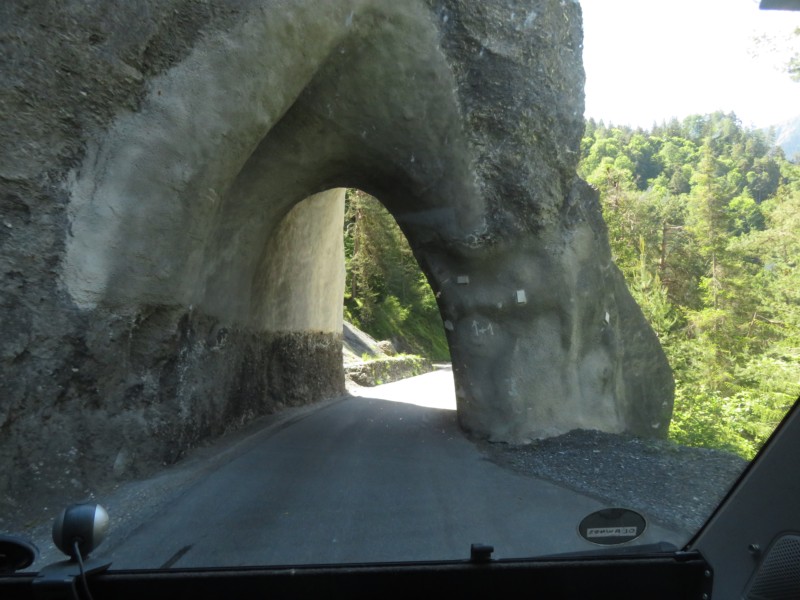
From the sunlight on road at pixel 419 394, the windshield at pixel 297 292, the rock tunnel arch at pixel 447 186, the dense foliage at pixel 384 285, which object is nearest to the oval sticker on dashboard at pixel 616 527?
the windshield at pixel 297 292

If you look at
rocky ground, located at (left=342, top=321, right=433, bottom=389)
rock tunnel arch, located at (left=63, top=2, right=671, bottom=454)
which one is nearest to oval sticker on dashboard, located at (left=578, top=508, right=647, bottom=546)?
rock tunnel arch, located at (left=63, top=2, right=671, bottom=454)

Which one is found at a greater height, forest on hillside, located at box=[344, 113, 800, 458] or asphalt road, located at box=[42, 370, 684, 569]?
forest on hillside, located at box=[344, 113, 800, 458]

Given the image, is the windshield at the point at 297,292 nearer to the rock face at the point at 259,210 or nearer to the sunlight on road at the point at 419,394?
the rock face at the point at 259,210

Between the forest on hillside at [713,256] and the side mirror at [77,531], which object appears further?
the forest on hillside at [713,256]

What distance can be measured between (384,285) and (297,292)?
2670cm

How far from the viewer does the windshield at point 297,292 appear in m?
5.11

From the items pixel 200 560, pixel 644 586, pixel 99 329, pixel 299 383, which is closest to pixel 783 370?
pixel 644 586

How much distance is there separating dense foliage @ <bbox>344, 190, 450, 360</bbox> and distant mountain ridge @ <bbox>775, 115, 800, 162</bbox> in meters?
30.2

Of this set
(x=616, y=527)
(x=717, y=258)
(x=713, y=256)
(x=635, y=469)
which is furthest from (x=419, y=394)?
(x=616, y=527)

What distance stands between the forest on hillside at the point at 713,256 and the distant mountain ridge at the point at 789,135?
0.12 metres

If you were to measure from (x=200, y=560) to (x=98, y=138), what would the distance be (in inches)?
172

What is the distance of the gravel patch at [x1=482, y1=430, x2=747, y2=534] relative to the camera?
5367 millimetres

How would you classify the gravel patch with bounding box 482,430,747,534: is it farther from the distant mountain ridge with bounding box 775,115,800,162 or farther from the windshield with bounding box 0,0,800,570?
the distant mountain ridge with bounding box 775,115,800,162

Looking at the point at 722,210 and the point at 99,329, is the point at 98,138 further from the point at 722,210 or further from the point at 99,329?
the point at 722,210
